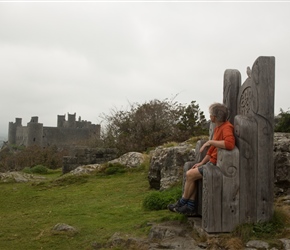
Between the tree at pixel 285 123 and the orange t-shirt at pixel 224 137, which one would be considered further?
the tree at pixel 285 123

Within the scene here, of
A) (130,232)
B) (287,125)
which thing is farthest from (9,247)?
(287,125)

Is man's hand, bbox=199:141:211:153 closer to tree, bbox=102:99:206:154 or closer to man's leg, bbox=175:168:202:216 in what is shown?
man's leg, bbox=175:168:202:216

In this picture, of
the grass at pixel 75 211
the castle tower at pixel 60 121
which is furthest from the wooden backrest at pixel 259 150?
the castle tower at pixel 60 121

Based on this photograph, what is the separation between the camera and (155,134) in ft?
67.4

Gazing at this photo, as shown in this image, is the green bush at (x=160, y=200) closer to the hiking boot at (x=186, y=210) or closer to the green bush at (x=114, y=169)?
the hiking boot at (x=186, y=210)

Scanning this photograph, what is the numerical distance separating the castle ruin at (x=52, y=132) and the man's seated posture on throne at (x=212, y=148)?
4192 cm

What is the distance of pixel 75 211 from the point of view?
26.3 feet

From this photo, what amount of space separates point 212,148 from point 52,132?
51.7 meters

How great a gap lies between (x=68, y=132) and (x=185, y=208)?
5061cm

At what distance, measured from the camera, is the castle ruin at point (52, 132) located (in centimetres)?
5234

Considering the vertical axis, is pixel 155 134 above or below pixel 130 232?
above

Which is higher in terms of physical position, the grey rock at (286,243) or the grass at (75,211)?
the grey rock at (286,243)

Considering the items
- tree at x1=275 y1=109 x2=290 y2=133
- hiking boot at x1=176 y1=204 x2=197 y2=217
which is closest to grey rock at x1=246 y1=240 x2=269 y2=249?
hiking boot at x1=176 y1=204 x2=197 y2=217

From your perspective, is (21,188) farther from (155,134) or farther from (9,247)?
(155,134)
